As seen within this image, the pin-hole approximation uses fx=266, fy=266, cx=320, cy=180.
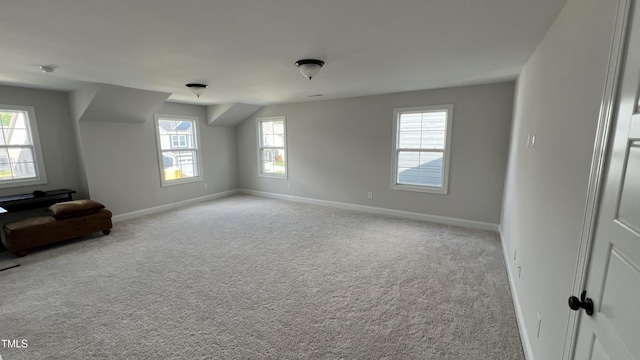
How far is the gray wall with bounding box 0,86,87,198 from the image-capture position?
422 centimetres

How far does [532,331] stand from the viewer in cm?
177

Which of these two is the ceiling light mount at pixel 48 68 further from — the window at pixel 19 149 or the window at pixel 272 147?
the window at pixel 272 147

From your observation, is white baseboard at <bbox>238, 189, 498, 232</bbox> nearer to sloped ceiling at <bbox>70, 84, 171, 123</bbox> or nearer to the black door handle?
sloped ceiling at <bbox>70, 84, 171, 123</bbox>

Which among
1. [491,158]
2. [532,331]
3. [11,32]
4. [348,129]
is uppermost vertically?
[11,32]

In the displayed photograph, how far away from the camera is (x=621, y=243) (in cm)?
82

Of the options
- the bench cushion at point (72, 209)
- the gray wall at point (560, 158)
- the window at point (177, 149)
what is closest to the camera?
the gray wall at point (560, 158)

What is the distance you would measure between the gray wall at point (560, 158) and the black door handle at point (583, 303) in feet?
0.54

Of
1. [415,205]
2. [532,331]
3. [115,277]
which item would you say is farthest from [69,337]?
[415,205]

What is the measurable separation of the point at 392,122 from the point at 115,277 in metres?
4.63

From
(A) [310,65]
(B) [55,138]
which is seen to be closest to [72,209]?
(B) [55,138]

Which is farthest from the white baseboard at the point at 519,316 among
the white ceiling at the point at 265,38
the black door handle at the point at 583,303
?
the white ceiling at the point at 265,38

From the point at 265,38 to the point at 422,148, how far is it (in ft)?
11.5

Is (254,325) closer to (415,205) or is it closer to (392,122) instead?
(415,205)

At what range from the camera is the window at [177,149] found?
5658 mm
